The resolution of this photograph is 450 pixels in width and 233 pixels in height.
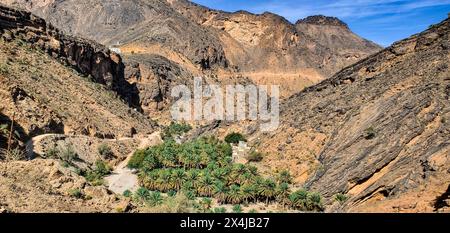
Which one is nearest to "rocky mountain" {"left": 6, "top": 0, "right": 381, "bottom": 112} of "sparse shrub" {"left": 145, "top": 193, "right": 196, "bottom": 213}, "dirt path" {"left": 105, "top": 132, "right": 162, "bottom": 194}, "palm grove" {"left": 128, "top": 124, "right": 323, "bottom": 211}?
"dirt path" {"left": 105, "top": 132, "right": 162, "bottom": 194}

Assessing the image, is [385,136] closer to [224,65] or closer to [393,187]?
[393,187]

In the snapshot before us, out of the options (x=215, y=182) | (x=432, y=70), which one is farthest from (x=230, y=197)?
(x=432, y=70)

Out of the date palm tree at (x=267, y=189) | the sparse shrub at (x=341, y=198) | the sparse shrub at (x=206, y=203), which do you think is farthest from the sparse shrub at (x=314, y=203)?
the sparse shrub at (x=206, y=203)

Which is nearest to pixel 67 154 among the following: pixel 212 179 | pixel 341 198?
pixel 212 179

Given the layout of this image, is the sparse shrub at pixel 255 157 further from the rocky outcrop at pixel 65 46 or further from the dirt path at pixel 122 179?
the rocky outcrop at pixel 65 46

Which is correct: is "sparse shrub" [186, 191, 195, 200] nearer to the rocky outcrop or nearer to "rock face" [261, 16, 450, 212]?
"rock face" [261, 16, 450, 212]

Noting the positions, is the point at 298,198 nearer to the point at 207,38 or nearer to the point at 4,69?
the point at 4,69
